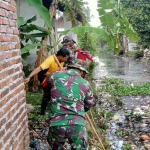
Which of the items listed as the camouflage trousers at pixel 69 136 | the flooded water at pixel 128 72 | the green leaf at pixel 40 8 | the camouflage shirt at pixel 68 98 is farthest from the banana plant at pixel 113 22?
the flooded water at pixel 128 72

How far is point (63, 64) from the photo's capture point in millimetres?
4730

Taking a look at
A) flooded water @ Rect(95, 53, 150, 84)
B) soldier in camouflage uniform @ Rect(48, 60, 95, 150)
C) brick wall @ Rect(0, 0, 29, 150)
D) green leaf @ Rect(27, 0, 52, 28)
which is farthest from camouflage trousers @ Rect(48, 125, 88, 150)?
flooded water @ Rect(95, 53, 150, 84)

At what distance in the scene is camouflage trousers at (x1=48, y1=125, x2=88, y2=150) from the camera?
282cm

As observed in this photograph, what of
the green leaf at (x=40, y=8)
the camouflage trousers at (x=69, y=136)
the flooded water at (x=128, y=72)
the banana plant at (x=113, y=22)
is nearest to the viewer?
the camouflage trousers at (x=69, y=136)

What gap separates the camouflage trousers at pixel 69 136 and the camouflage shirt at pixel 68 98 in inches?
2.4

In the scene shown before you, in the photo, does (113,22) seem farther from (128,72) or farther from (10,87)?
(128,72)

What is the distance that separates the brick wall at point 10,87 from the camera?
2.28 meters

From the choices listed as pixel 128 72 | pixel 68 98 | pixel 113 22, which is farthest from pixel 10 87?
pixel 128 72

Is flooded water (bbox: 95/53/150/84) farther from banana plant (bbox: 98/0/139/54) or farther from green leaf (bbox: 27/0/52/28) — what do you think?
green leaf (bbox: 27/0/52/28)

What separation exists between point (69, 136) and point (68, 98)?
0.43 metres

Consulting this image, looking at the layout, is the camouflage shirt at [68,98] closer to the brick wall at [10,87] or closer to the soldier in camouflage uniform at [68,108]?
the soldier in camouflage uniform at [68,108]

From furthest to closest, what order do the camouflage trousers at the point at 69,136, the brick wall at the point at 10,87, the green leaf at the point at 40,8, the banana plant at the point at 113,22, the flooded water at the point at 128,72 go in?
1. the flooded water at the point at 128,72
2. the banana plant at the point at 113,22
3. the green leaf at the point at 40,8
4. the camouflage trousers at the point at 69,136
5. the brick wall at the point at 10,87

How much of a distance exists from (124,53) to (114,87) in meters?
16.0

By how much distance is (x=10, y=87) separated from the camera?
2.50 metres
